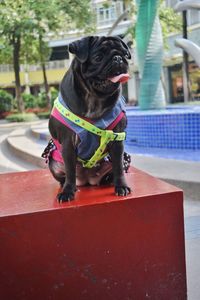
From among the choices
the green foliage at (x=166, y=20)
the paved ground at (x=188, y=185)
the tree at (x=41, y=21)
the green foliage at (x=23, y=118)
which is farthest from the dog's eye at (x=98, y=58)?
the green foliage at (x=23, y=118)

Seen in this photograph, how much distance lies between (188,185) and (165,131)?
9.74 feet

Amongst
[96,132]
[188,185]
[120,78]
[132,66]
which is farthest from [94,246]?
[132,66]

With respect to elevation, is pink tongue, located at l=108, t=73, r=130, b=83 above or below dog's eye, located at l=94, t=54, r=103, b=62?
below

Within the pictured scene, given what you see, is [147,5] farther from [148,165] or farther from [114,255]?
[114,255]

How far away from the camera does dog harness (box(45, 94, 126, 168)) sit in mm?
2178

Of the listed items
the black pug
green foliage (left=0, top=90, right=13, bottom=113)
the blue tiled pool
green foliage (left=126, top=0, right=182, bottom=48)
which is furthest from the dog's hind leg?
green foliage (left=0, top=90, right=13, bottom=113)

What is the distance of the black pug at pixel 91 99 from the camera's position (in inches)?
77.7

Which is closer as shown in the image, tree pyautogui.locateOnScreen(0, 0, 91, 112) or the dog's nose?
the dog's nose

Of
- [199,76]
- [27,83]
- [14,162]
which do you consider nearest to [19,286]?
[14,162]

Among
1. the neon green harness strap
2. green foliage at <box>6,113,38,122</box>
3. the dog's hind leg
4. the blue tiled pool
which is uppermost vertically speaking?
the neon green harness strap

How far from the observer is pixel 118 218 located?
2.23 metres

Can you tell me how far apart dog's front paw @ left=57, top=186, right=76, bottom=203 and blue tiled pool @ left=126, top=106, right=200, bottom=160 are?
499cm

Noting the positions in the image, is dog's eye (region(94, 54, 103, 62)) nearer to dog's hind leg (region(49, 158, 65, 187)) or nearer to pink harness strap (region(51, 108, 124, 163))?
pink harness strap (region(51, 108, 124, 163))

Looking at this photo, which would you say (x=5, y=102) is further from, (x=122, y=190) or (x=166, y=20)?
(x=122, y=190)
